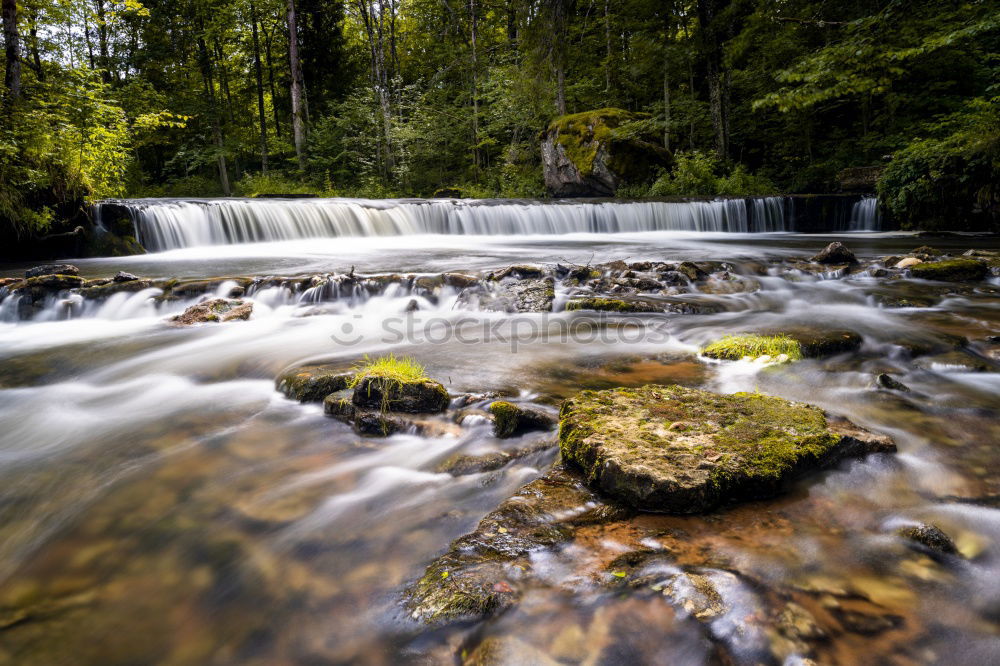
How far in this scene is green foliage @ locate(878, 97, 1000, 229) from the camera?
1073 cm

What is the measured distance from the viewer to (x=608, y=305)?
6.41 meters

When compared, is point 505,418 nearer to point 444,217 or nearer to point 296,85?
point 444,217

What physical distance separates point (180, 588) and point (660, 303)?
5.64 m

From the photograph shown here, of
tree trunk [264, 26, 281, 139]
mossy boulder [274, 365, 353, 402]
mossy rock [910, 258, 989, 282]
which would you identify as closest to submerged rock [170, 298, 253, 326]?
mossy boulder [274, 365, 353, 402]

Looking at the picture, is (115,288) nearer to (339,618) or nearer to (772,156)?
(339,618)

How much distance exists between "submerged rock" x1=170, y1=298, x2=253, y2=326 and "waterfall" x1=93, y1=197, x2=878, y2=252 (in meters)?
7.31

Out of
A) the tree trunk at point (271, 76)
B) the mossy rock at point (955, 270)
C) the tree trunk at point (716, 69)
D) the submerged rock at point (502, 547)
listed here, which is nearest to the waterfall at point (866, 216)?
the tree trunk at point (716, 69)

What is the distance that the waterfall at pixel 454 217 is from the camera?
44.5ft

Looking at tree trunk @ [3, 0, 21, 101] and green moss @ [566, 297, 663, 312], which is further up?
tree trunk @ [3, 0, 21, 101]

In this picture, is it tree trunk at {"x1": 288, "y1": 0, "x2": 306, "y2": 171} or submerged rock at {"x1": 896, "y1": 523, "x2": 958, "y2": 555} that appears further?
tree trunk at {"x1": 288, "y1": 0, "x2": 306, "y2": 171}

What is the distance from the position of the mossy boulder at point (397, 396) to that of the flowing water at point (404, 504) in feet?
0.88

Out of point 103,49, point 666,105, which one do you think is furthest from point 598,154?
point 103,49

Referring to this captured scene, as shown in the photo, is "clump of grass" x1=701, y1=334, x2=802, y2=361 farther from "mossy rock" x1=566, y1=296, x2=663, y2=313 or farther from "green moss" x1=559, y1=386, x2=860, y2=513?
"mossy rock" x1=566, y1=296, x2=663, y2=313

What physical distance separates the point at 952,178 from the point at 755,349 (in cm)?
1142
